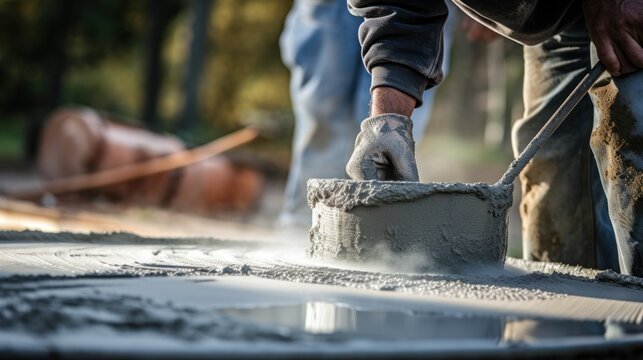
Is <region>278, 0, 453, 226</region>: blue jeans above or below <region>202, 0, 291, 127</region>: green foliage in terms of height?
below

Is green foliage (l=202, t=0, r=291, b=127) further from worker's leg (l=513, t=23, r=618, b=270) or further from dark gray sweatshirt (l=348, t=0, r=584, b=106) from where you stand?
dark gray sweatshirt (l=348, t=0, r=584, b=106)

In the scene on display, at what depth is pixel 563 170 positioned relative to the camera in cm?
296

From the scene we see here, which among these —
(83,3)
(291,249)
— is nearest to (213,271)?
(291,249)

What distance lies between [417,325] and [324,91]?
9.97 feet

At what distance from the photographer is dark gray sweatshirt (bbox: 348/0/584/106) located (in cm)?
242

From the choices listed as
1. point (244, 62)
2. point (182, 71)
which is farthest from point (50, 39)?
point (244, 62)

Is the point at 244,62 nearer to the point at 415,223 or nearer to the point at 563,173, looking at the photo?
the point at 563,173

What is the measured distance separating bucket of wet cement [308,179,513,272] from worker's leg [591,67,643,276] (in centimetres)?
36

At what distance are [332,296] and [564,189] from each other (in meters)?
1.38

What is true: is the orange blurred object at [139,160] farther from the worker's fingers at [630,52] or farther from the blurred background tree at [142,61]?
the worker's fingers at [630,52]

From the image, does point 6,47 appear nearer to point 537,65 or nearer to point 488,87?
point 488,87

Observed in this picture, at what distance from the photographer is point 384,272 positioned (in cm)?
219

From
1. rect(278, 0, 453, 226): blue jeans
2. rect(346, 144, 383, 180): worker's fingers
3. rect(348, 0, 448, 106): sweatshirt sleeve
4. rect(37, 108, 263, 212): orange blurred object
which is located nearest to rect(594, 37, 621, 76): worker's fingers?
rect(348, 0, 448, 106): sweatshirt sleeve

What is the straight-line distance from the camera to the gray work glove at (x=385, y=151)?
232 cm
